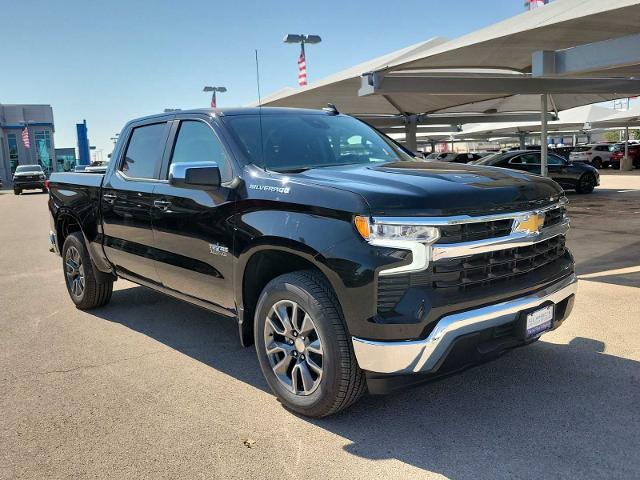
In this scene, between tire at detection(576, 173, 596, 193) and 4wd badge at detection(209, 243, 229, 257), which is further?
tire at detection(576, 173, 596, 193)

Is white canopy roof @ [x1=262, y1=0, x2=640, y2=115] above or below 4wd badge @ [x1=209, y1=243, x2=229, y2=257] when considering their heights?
above

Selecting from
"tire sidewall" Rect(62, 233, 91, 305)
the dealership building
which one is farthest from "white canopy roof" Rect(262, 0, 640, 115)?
the dealership building

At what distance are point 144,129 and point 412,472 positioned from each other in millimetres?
3707

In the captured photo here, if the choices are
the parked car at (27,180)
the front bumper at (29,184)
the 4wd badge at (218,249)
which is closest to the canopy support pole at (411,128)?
the 4wd badge at (218,249)

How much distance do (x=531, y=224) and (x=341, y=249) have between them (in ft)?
3.82

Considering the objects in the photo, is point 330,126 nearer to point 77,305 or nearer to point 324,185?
point 324,185

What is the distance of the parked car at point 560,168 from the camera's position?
61.8ft

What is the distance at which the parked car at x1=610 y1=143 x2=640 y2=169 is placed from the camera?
35094mm

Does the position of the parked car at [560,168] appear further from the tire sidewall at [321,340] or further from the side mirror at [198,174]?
the tire sidewall at [321,340]

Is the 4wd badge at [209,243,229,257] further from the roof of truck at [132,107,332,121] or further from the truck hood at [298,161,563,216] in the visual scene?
the roof of truck at [132,107,332,121]

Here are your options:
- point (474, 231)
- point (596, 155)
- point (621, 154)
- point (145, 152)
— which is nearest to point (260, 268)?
point (474, 231)

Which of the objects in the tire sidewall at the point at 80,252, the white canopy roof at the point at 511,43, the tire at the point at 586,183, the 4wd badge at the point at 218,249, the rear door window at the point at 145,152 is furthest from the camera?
the tire at the point at 586,183

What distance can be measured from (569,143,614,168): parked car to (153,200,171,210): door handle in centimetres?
3609

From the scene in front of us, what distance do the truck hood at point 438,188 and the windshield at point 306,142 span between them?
0.32 m
